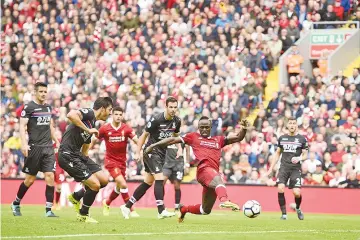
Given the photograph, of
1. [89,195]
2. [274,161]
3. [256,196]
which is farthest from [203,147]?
[256,196]

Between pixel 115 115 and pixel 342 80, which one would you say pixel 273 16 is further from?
pixel 115 115

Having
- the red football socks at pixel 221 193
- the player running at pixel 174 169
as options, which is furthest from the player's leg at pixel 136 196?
the red football socks at pixel 221 193

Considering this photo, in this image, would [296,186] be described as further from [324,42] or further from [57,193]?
[324,42]

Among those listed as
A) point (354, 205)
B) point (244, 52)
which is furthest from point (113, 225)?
point (244, 52)

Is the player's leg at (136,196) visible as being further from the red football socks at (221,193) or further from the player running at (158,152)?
the red football socks at (221,193)

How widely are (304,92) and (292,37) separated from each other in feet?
8.73

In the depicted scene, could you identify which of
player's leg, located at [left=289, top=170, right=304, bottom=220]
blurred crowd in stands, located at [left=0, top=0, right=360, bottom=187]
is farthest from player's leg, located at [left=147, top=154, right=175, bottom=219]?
blurred crowd in stands, located at [left=0, top=0, right=360, bottom=187]

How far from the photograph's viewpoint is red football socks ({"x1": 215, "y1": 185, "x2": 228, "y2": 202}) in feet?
53.4

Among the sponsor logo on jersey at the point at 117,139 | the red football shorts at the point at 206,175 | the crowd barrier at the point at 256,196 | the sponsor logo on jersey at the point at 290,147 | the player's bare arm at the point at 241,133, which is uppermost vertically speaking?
the player's bare arm at the point at 241,133

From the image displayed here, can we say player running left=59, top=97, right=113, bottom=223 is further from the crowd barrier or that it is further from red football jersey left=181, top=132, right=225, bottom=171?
the crowd barrier

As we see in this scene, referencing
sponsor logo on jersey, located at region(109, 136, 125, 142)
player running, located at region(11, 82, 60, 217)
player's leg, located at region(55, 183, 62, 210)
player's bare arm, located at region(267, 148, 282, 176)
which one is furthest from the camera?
player's leg, located at region(55, 183, 62, 210)

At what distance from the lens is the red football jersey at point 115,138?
20.9m

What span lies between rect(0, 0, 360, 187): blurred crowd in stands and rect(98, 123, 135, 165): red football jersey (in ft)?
21.6

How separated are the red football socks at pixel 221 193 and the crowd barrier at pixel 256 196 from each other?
913 cm
